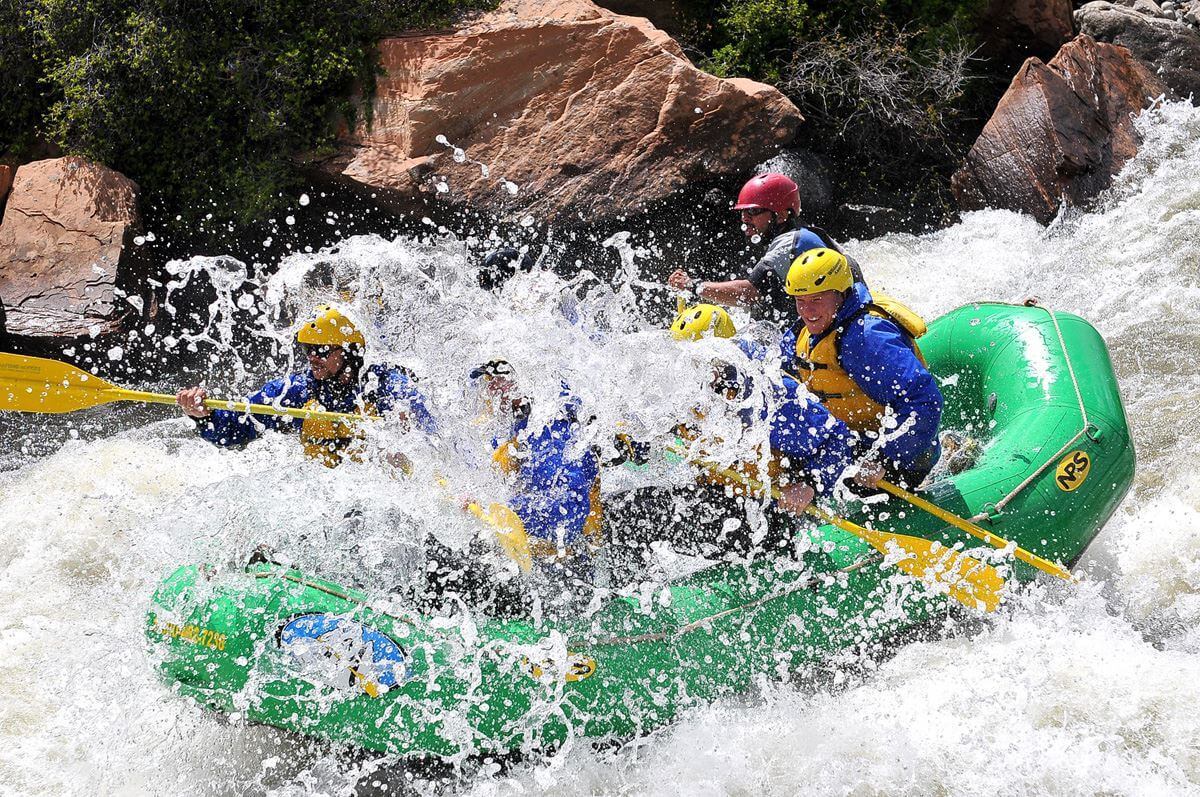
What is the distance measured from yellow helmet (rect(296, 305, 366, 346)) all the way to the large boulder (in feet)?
25.7

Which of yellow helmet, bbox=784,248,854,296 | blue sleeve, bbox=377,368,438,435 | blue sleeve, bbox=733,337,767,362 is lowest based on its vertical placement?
blue sleeve, bbox=377,368,438,435

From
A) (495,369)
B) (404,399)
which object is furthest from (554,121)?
(495,369)

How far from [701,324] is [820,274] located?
0.52 meters

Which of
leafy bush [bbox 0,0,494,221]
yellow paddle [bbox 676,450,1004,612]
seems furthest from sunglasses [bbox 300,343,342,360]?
leafy bush [bbox 0,0,494,221]

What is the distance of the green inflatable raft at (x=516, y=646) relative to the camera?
418 centimetres

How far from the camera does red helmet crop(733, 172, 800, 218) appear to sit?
18.9ft

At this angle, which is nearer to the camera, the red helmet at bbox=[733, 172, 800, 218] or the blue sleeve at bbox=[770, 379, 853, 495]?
the blue sleeve at bbox=[770, 379, 853, 495]

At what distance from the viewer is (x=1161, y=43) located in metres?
9.54

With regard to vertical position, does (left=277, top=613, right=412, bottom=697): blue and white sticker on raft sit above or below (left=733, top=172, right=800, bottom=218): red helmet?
below

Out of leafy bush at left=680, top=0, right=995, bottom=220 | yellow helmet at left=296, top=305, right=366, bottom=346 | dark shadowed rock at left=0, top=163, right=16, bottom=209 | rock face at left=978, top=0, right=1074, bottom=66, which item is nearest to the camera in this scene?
yellow helmet at left=296, top=305, right=366, bottom=346

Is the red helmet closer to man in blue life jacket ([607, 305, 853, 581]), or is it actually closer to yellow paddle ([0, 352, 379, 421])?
man in blue life jacket ([607, 305, 853, 581])

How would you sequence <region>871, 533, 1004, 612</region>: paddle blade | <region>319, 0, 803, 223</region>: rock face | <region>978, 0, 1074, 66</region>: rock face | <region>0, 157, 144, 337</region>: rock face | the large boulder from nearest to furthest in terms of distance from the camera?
<region>871, 533, 1004, 612</region>: paddle blade
<region>0, 157, 144, 337</region>: rock face
<region>319, 0, 803, 223</region>: rock face
the large boulder
<region>978, 0, 1074, 66</region>: rock face

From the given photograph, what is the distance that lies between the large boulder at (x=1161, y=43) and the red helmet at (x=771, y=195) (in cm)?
552

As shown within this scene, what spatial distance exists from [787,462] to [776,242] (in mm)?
1654
